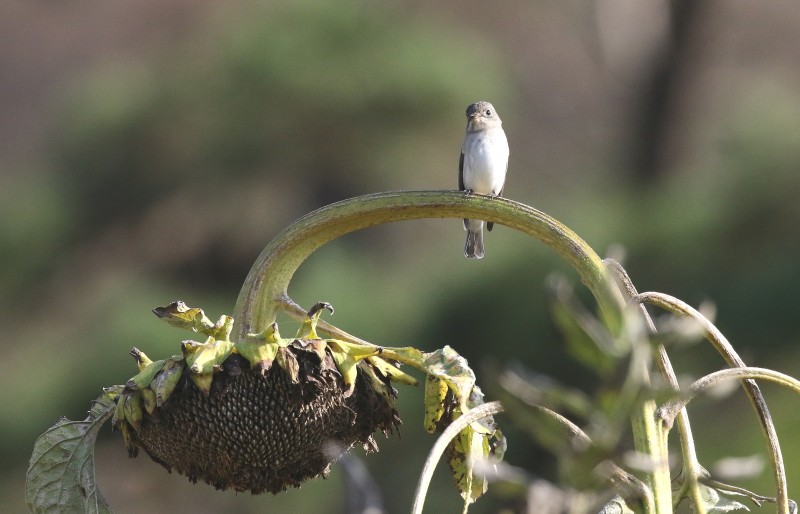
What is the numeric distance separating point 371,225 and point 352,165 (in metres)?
9.29

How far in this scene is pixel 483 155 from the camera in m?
3.32

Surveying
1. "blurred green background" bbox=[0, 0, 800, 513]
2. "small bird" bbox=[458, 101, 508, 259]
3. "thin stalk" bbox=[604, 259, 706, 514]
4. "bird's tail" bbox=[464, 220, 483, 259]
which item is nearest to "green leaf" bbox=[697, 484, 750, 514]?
"thin stalk" bbox=[604, 259, 706, 514]

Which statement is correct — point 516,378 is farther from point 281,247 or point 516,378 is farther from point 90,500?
point 90,500

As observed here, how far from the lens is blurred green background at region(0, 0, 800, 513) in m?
8.12

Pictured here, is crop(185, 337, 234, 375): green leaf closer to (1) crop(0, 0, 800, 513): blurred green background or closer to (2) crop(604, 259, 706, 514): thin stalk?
(2) crop(604, 259, 706, 514): thin stalk

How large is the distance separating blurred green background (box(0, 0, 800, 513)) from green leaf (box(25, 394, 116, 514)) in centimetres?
624

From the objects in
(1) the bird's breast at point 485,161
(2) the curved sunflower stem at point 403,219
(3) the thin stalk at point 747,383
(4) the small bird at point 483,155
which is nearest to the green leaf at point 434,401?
(2) the curved sunflower stem at point 403,219

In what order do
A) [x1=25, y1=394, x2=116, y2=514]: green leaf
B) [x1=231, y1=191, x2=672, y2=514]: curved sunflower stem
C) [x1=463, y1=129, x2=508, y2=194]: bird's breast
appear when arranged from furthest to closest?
[x1=463, y1=129, x2=508, y2=194]: bird's breast → [x1=25, y1=394, x2=116, y2=514]: green leaf → [x1=231, y1=191, x2=672, y2=514]: curved sunflower stem

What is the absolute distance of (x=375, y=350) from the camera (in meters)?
1.25

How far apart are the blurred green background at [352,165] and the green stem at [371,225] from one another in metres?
6.33

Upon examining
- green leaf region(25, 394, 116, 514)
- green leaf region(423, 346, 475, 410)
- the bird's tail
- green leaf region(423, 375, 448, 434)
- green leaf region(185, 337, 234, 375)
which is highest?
the bird's tail

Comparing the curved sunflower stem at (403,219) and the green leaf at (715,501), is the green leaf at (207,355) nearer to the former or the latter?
the curved sunflower stem at (403,219)

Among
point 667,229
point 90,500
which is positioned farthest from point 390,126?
point 90,500

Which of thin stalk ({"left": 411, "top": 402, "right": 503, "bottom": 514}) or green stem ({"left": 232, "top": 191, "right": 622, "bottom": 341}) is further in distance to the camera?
green stem ({"left": 232, "top": 191, "right": 622, "bottom": 341})
